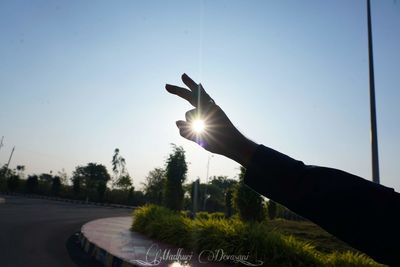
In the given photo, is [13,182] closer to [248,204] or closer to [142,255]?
[248,204]

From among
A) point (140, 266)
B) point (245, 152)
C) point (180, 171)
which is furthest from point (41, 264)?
point (180, 171)

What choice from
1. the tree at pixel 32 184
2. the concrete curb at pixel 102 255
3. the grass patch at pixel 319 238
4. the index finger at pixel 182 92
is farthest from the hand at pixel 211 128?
the tree at pixel 32 184

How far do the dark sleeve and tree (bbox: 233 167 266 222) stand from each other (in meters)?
13.0

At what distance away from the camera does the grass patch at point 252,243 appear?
766 cm

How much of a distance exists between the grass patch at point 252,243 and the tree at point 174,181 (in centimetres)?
646

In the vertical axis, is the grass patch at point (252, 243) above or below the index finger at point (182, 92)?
below

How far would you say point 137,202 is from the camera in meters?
53.5

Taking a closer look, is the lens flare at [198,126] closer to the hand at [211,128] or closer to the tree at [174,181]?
the hand at [211,128]

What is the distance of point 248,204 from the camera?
13820 mm

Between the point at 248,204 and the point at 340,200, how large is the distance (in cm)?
1343

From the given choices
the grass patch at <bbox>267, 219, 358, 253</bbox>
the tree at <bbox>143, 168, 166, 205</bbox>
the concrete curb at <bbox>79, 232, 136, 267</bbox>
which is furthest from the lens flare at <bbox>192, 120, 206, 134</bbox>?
the tree at <bbox>143, 168, 166, 205</bbox>

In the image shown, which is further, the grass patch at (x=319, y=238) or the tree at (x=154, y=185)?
the tree at (x=154, y=185)

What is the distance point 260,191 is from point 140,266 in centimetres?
669

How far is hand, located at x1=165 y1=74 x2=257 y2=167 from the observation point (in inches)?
40.7
